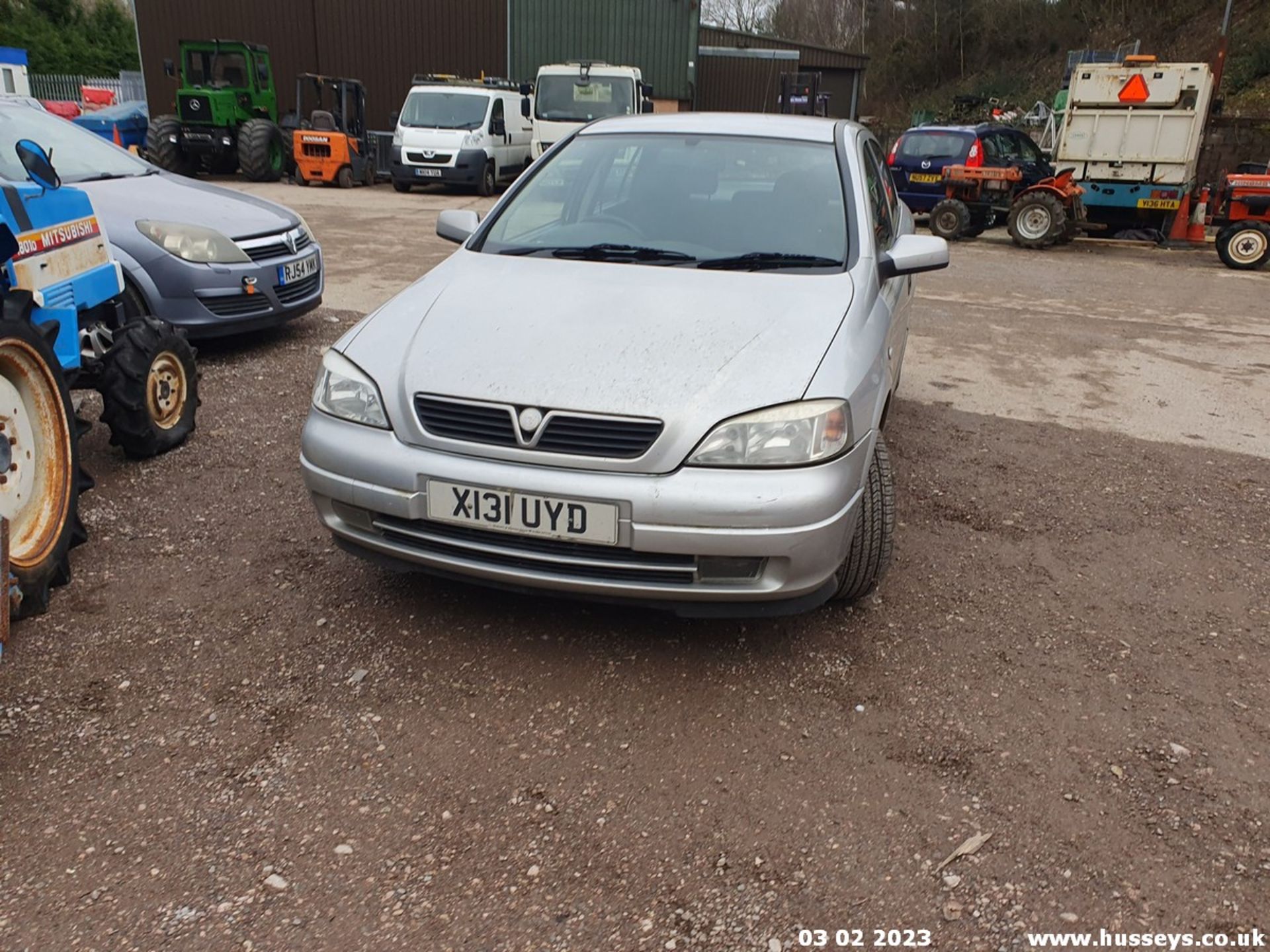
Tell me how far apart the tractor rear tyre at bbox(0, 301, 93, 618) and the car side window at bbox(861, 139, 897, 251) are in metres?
3.03

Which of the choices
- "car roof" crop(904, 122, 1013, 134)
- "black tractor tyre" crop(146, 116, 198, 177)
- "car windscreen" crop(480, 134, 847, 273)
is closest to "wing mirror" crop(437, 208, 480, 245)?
"car windscreen" crop(480, 134, 847, 273)

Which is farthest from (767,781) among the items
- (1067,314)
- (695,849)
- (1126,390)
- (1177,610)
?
(1067,314)

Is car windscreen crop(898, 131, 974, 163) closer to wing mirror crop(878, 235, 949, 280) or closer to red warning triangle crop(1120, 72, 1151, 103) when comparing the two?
red warning triangle crop(1120, 72, 1151, 103)

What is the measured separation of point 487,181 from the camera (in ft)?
62.9

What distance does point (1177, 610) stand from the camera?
137 inches

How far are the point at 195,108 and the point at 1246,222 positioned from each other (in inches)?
714

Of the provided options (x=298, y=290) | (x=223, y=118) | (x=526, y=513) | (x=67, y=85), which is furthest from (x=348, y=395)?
(x=67, y=85)

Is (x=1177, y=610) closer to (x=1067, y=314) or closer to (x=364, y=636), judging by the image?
(x=364, y=636)

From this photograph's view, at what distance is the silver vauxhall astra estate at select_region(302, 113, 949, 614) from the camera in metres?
2.64

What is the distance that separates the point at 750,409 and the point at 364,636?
1.43 meters

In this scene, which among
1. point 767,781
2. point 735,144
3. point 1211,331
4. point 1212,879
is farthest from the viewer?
point 1211,331

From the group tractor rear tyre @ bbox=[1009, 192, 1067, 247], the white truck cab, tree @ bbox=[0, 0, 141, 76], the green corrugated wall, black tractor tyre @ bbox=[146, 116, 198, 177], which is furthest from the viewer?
tree @ bbox=[0, 0, 141, 76]

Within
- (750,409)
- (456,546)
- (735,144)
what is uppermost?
(735,144)
